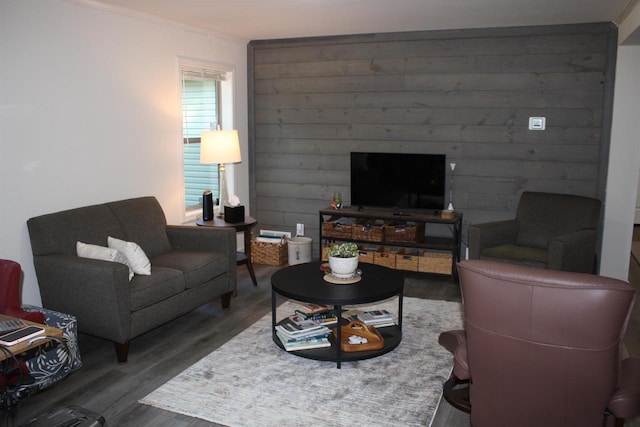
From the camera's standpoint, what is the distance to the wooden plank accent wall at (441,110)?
4.95m

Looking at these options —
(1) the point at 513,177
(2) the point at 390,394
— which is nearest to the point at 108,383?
(2) the point at 390,394

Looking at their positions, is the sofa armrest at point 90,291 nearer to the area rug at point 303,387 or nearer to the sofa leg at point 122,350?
the sofa leg at point 122,350

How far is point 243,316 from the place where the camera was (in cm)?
434

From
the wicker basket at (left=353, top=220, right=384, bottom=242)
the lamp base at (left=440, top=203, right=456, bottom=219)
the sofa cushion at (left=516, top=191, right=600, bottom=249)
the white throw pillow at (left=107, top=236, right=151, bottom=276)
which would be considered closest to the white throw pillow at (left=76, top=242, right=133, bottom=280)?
the white throw pillow at (left=107, top=236, right=151, bottom=276)

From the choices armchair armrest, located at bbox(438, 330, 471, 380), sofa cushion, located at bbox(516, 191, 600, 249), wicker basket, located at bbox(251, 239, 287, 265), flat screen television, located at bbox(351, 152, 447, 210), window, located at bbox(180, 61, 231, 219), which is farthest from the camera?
wicker basket, located at bbox(251, 239, 287, 265)

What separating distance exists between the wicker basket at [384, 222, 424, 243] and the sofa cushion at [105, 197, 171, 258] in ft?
6.68

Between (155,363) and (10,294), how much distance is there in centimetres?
92

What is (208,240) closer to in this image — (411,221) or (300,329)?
(300,329)

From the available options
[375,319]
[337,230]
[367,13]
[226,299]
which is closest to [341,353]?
[375,319]

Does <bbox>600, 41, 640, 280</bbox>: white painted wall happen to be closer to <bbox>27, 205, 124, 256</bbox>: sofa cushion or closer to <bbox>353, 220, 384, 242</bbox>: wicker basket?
<bbox>353, 220, 384, 242</bbox>: wicker basket

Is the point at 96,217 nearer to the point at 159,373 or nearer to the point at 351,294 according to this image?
the point at 159,373

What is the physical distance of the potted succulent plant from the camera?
11.9ft

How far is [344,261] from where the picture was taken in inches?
143

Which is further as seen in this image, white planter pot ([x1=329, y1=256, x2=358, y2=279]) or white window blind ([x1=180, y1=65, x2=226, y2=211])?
white window blind ([x1=180, y1=65, x2=226, y2=211])
